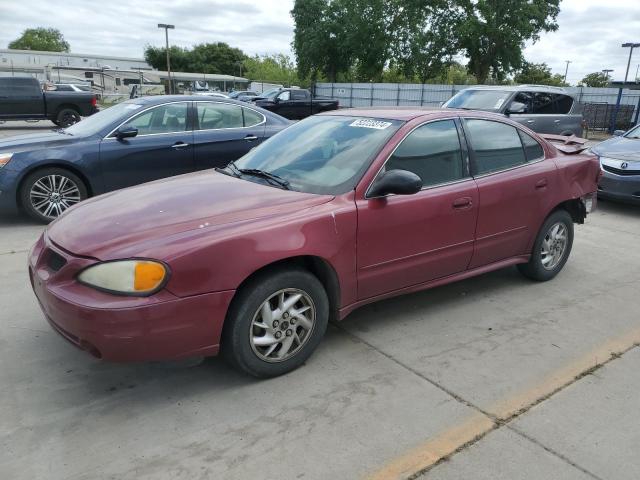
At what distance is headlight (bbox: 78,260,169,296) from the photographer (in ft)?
8.62

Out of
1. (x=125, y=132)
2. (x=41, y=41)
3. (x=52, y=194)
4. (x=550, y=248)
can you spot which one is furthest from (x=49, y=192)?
(x=41, y=41)

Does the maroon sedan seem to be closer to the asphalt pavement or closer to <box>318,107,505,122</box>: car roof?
<box>318,107,505,122</box>: car roof

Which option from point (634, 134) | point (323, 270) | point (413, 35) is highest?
point (413, 35)

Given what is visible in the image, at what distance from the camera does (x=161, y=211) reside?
3.15 m

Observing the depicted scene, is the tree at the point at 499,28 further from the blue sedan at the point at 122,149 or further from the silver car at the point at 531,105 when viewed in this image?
the blue sedan at the point at 122,149

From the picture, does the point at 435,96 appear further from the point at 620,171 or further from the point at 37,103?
the point at 620,171

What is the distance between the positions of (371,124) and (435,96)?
30.2 metres

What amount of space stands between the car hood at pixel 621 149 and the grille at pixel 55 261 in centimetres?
775

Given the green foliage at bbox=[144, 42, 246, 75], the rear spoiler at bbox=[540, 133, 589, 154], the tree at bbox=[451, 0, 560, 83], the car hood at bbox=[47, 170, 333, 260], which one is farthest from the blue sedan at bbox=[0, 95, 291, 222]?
the green foliage at bbox=[144, 42, 246, 75]

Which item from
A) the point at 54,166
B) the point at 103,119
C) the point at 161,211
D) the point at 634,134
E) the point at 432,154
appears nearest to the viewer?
the point at 161,211

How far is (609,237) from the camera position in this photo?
6.60 metres

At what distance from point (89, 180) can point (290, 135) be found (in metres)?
3.44

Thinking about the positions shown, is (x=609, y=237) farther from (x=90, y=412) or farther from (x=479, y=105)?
(x=90, y=412)

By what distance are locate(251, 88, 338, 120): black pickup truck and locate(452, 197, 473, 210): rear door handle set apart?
19441mm
